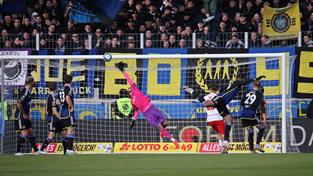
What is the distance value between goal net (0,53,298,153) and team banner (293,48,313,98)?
0.44 meters

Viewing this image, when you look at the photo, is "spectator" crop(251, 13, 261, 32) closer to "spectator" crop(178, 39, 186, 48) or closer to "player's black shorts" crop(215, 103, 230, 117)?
"spectator" crop(178, 39, 186, 48)

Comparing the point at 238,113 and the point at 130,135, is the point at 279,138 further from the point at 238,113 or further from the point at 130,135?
the point at 130,135

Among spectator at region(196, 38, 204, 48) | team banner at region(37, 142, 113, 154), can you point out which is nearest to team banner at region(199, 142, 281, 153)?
team banner at region(37, 142, 113, 154)

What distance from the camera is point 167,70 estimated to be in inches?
896

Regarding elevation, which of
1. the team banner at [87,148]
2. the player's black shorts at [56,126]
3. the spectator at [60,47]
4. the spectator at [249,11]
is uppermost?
the spectator at [249,11]

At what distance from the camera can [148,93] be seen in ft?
74.5

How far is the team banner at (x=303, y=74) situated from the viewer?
72.4ft

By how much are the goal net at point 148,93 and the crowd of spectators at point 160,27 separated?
23.1 inches

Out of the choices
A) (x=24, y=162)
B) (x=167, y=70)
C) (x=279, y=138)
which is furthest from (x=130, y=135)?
(x=24, y=162)

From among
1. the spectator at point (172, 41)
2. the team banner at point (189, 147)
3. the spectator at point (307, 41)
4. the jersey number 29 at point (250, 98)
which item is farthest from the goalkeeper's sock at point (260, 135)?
the spectator at point (172, 41)

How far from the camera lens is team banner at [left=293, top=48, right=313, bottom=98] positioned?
22.1 metres

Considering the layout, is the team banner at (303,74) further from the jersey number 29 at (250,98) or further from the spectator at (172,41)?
the spectator at (172,41)

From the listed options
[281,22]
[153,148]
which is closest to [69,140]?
[153,148]

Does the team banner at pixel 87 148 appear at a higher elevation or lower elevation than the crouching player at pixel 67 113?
lower
